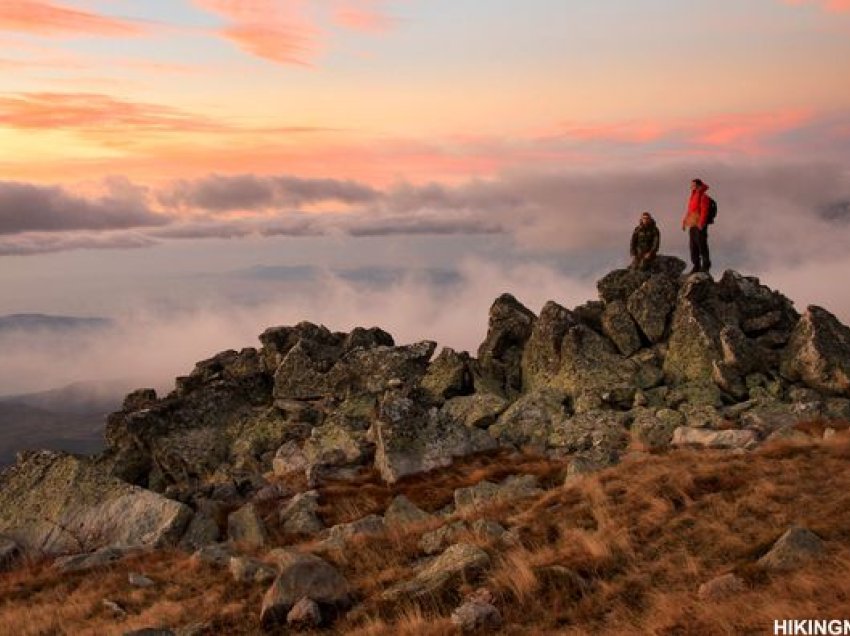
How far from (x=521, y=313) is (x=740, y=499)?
27.8 m

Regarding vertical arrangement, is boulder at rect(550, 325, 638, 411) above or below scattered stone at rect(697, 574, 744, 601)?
below

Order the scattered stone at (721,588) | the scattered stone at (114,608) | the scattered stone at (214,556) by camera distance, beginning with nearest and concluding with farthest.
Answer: the scattered stone at (721,588), the scattered stone at (114,608), the scattered stone at (214,556)

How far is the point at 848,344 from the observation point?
122 ft

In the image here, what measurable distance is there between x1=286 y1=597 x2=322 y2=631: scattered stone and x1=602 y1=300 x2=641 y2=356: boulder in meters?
28.7

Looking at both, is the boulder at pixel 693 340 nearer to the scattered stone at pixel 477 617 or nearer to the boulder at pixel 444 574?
the boulder at pixel 444 574

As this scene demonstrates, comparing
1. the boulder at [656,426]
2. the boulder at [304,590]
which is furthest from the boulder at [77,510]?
the boulder at [656,426]

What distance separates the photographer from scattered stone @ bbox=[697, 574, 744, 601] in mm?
13688

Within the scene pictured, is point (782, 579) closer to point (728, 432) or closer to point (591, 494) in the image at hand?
point (591, 494)

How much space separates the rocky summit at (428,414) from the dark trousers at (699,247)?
49.0 inches

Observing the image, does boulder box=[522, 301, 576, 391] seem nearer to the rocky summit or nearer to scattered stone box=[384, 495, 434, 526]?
the rocky summit

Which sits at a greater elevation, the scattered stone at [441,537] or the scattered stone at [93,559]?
the scattered stone at [441,537]

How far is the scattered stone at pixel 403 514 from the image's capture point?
84.3 ft

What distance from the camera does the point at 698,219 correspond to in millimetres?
40719

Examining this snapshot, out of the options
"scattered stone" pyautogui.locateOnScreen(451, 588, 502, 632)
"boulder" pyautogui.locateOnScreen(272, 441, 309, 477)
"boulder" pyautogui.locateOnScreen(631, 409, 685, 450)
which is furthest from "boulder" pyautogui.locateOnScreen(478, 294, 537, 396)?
"scattered stone" pyautogui.locateOnScreen(451, 588, 502, 632)
